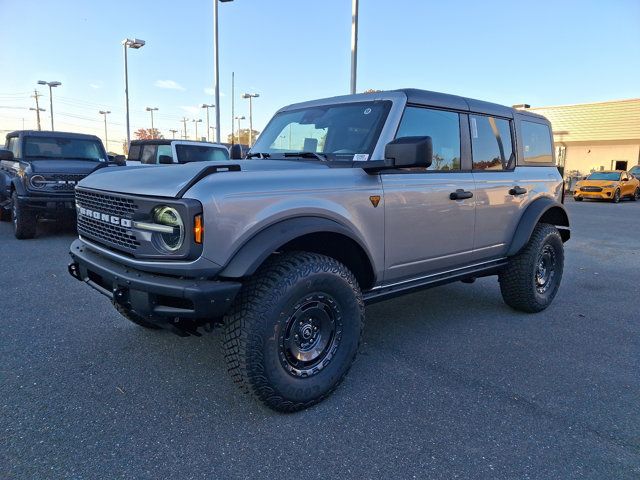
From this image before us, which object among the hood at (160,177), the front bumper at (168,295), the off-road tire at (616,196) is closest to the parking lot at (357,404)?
the front bumper at (168,295)

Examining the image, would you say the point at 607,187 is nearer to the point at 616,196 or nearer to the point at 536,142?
the point at 616,196

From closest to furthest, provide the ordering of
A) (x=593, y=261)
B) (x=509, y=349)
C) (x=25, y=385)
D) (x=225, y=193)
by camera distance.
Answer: (x=225, y=193) < (x=25, y=385) < (x=509, y=349) < (x=593, y=261)

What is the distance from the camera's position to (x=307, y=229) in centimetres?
269

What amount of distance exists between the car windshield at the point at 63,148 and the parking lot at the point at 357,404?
5.38m

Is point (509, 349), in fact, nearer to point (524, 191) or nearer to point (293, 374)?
point (524, 191)

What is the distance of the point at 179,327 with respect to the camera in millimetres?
2551

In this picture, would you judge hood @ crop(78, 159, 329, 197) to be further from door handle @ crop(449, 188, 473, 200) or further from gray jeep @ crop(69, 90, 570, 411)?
door handle @ crop(449, 188, 473, 200)

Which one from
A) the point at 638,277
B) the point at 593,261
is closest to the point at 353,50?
the point at 593,261

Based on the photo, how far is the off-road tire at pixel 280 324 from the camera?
254 cm

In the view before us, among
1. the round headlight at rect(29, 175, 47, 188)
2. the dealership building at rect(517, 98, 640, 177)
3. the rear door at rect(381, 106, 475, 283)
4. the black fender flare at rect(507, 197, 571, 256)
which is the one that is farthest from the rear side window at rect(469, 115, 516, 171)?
the dealership building at rect(517, 98, 640, 177)

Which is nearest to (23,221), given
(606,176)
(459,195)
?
(459,195)

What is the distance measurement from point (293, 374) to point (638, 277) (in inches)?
229

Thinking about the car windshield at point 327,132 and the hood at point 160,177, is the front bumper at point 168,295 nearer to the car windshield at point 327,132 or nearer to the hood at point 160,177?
the hood at point 160,177

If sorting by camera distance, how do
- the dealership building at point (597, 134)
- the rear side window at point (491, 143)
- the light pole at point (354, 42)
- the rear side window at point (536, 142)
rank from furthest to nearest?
the dealership building at point (597, 134) → the light pole at point (354, 42) → the rear side window at point (536, 142) → the rear side window at point (491, 143)
